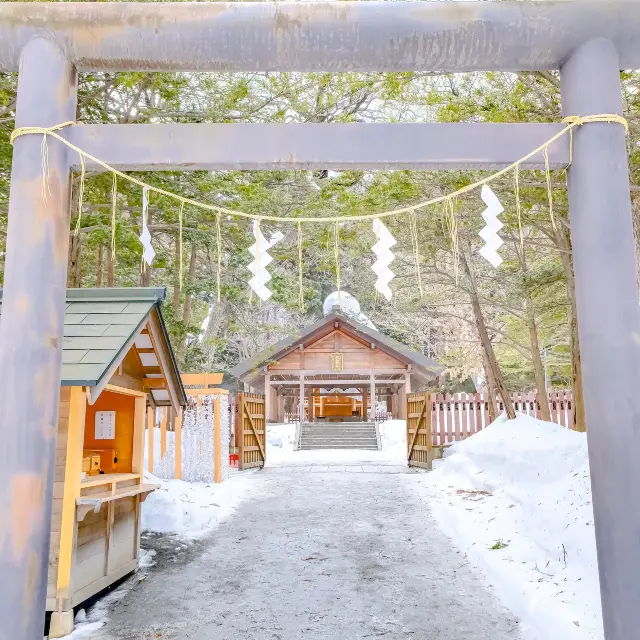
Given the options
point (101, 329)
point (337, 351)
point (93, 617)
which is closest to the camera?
point (93, 617)

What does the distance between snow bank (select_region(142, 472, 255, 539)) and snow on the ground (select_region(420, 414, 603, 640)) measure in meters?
3.45

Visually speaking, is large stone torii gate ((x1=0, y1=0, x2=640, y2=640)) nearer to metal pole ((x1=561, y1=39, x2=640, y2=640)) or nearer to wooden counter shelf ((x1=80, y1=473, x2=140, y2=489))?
metal pole ((x1=561, y1=39, x2=640, y2=640))

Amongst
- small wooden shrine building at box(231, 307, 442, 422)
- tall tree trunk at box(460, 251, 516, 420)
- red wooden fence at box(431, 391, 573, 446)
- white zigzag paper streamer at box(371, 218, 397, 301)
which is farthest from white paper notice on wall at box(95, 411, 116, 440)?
small wooden shrine building at box(231, 307, 442, 422)

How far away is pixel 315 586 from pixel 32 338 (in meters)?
3.87

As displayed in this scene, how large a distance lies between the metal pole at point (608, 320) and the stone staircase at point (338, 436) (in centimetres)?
1755

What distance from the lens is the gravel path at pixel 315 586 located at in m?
4.57

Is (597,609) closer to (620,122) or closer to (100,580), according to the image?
(620,122)

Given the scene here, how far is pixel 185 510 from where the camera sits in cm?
846

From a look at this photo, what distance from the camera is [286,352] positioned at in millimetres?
23875

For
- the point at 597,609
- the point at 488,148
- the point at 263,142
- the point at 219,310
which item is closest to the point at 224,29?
the point at 263,142

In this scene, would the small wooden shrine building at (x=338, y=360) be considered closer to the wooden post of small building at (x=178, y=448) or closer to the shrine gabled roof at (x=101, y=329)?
the wooden post of small building at (x=178, y=448)

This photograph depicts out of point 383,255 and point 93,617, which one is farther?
point 93,617

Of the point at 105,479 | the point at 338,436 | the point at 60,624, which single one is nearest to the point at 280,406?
the point at 338,436

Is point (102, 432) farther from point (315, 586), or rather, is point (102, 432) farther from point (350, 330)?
point (350, 330)
